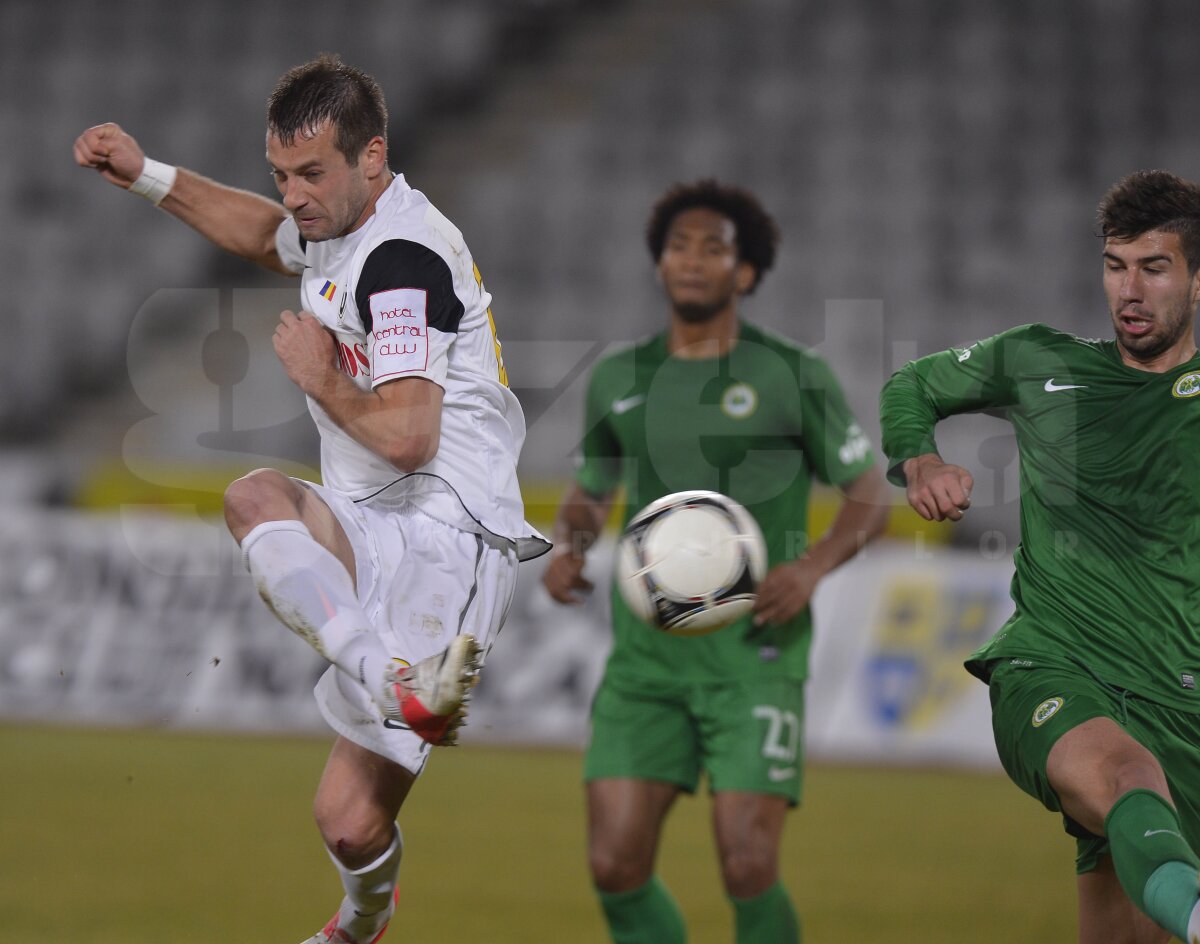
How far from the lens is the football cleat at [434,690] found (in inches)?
152

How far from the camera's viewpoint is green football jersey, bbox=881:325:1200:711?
4273 millimetres

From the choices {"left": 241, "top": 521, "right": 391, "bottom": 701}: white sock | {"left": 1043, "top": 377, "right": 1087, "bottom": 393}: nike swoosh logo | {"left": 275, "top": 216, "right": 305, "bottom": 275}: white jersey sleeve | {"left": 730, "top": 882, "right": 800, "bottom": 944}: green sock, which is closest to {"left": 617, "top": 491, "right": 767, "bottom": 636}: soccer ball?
{"left": 730, "top": 882, "right": 800, "bottom": 944}: green sock

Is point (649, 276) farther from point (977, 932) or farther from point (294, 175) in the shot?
point (294, 175)

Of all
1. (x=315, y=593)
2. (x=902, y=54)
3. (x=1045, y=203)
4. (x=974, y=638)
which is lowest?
(x=974, y=638)

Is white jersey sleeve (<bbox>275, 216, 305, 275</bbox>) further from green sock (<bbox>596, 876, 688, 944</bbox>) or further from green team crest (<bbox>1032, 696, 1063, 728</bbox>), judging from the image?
green team crest (<bbox>1032, 696, 1063, 728</bbox>)

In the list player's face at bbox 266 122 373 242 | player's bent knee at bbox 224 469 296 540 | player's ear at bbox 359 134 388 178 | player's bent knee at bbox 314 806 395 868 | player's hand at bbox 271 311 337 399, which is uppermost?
player's ear at bbox 359 134 388 178

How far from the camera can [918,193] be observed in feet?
46.0

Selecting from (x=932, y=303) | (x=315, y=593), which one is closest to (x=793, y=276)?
(x=932, y=303)

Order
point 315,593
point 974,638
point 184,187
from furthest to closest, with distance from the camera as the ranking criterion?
point 974,638
point 184,187
point 315,593

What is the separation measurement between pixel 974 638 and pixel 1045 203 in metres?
5.38

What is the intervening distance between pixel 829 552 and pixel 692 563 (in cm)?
85

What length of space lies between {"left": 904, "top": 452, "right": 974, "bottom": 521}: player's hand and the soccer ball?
2.59ft

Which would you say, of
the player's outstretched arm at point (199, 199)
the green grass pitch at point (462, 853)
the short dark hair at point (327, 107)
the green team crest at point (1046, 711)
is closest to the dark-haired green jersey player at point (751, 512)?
the green grass pitch at point (462, 853)

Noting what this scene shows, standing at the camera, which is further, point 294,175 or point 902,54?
point 902,54
